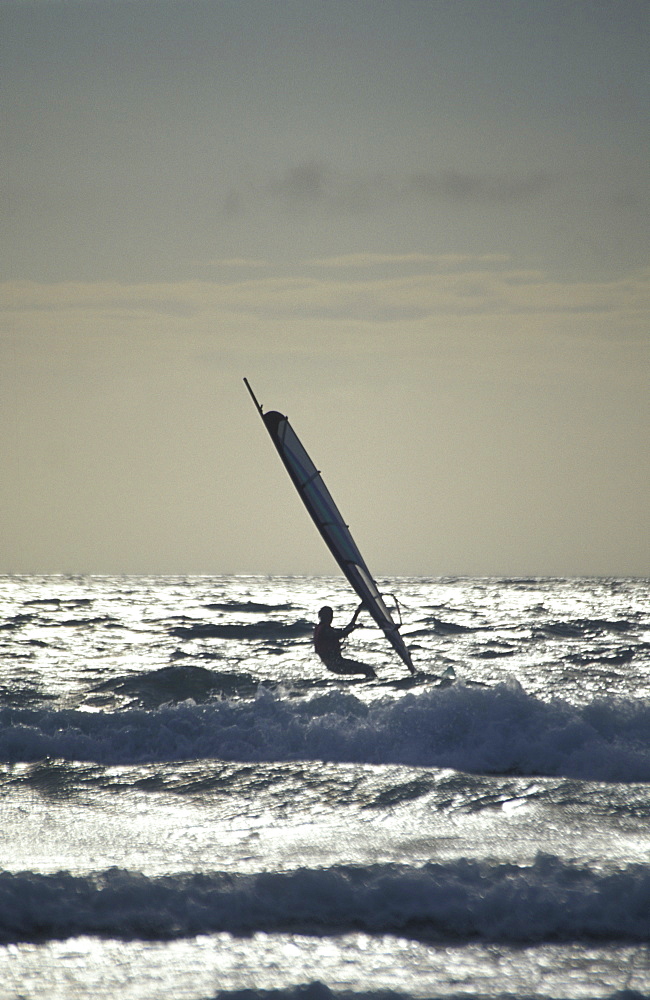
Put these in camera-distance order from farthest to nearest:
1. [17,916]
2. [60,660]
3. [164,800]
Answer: [60,660] < [164,800] < [17,916]

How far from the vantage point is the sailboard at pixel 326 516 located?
10148 millimetres

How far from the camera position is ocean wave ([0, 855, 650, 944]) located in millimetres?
6004

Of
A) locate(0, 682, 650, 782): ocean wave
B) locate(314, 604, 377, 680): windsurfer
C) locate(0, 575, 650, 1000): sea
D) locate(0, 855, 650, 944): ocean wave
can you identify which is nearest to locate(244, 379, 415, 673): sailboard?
locate(314, 604, 377, 680): windsurfer

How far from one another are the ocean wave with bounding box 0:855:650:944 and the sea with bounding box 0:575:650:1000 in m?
0.02

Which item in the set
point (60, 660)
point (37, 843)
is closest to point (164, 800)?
point (37, 843)

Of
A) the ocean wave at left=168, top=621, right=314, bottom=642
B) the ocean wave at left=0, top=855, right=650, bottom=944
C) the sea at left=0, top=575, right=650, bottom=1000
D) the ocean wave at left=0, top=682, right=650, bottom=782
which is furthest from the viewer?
the ocean wave at left=168, top=621, right=314, bottom=642

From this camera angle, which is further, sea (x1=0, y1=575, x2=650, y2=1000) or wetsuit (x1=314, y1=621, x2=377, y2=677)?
wetsuit (x1=314, y1=621, x2=377, y2=677)

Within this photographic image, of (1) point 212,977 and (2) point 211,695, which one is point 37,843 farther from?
(2) point 211,695

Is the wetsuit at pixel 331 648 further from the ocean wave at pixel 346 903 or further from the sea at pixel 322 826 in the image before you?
the ocean wave at pixel 346 903

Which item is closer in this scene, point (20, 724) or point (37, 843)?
point (37, 843)

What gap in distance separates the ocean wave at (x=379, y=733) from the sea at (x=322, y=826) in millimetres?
41

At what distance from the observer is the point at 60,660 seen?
55.6 ft

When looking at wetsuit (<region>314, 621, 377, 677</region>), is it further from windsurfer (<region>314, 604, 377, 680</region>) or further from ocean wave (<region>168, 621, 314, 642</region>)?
ocean wave (<region>168, 621, 314, 642</region>)

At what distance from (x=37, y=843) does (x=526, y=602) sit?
2450 cm
